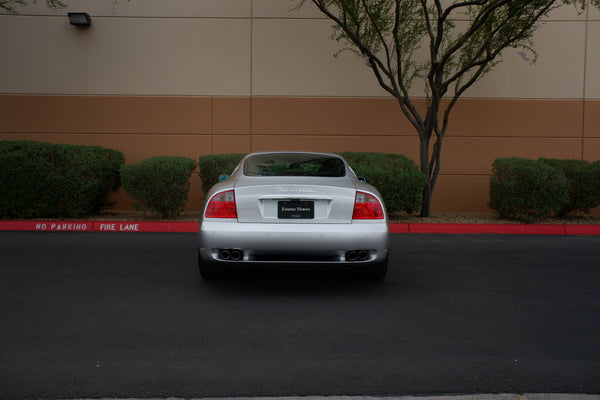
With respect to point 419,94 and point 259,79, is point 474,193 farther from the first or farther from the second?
point 259,79

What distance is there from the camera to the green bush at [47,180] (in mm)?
9344

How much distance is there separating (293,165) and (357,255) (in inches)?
57.9

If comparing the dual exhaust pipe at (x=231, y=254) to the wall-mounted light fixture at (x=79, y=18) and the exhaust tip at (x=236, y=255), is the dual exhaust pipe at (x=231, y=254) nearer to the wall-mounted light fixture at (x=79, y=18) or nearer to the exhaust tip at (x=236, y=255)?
the exhaust tip at (x=236, y=255)

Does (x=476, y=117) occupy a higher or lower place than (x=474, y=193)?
higher

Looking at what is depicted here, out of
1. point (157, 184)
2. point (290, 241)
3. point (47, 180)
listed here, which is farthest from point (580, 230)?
point (47, 180)

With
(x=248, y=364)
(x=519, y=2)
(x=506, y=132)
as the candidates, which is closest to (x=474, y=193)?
(x=506, y=132)

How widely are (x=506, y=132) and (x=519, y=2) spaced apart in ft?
12.0


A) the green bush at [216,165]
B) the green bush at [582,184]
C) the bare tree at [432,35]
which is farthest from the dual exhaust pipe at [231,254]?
the green bush at [582,184]

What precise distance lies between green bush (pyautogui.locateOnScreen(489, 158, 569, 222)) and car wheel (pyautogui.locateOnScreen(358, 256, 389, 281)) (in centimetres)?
577

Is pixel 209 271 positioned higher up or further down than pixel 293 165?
further down

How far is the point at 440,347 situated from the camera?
3.36 metres

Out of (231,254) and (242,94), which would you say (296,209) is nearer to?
(231,254)

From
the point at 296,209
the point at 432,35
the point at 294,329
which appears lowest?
the point at 294,329

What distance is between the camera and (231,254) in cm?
445
